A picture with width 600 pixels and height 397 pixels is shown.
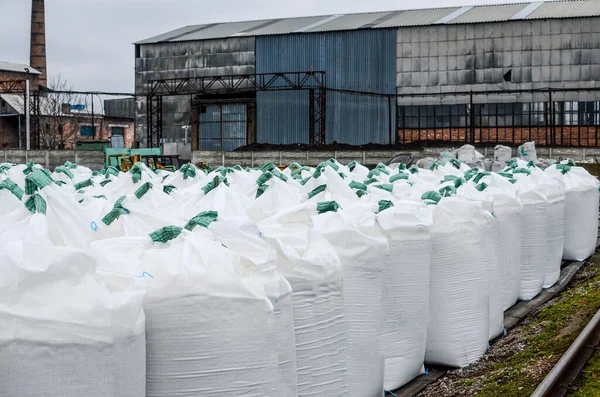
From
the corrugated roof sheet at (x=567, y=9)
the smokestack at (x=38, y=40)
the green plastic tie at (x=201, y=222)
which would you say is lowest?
the green plastic tie at (x=201, y=222)

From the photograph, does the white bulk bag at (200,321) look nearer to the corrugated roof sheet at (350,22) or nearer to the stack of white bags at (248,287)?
the stack of white bags at (248,287)

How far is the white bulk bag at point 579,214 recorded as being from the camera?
359 inches

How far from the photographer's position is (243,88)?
30219 mm

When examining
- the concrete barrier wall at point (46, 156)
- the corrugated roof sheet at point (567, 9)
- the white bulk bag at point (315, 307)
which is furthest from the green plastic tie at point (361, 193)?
the corrugated roof sheet at point (567, 9)

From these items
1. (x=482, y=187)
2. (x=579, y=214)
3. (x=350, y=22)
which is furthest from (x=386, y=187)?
(x=350, y=22)

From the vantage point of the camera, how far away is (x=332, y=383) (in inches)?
143

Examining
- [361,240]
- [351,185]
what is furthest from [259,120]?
[361,240]

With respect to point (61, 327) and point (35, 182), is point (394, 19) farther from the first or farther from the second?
point (61, 327)

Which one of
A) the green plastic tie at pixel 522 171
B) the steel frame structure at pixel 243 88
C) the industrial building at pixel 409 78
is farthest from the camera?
the steel frame structure at pixel 243 88

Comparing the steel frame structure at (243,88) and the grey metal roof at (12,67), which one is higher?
the grey metal roof at (12,67)

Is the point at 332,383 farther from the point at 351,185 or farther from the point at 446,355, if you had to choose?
the point at 351,185

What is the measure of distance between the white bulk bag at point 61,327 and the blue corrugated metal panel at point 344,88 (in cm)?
2654

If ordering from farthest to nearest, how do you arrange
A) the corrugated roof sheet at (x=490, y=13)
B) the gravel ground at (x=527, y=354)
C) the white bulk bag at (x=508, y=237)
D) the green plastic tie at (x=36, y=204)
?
1. the corrugated roof sheet at (x=490, y=13)
2. the white bulk bag at (x=508, y=237)
3. the gravel ground at (x=527, y=354)
4. the green plastic tie at (x=36, y=204)

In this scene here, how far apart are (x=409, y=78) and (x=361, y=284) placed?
83.8ft
